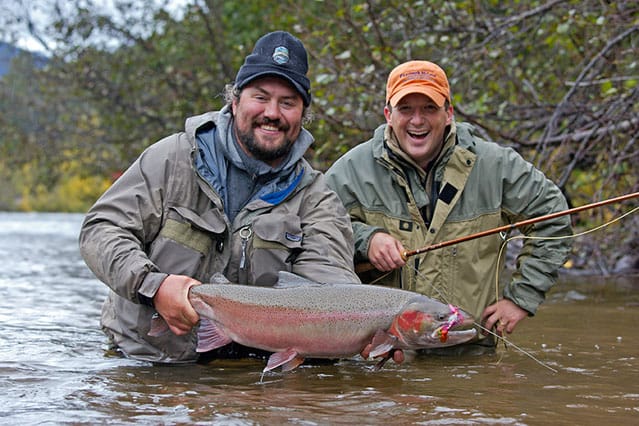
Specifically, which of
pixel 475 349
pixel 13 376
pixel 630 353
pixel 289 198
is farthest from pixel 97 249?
pixel 630 353

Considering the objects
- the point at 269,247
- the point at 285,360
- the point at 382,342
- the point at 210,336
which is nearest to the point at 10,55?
the point at 269,247

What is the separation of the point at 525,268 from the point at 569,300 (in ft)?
9.88

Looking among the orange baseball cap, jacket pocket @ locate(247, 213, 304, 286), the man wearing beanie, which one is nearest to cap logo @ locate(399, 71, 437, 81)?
the orange baseball cap

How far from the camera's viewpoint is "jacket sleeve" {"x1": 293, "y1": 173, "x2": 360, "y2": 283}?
4547 mm

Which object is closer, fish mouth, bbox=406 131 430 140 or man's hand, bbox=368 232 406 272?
man's hand, bbox=368 232 406 272

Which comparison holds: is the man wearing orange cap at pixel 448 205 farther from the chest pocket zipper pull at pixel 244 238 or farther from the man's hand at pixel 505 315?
the chest pocket zipper pull at pixel 244 238

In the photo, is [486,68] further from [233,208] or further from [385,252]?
[233,208]

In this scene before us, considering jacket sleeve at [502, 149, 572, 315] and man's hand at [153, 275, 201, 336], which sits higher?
jacket sleeve at [502, 149, 572, 315]

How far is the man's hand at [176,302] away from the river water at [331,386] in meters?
0.30

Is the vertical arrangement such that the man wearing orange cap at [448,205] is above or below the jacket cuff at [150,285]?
above

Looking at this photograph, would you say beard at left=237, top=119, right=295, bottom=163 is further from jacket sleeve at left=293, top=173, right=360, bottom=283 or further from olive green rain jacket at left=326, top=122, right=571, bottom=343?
olive green rain jacket at left=326, top=122, right=571, bottom=343

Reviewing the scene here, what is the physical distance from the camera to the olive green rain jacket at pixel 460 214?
509 cm

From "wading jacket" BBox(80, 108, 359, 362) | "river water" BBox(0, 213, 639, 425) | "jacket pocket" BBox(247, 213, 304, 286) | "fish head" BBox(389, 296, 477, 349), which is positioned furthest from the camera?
"jacket pocket" BBox(247, 213, 304, 286)

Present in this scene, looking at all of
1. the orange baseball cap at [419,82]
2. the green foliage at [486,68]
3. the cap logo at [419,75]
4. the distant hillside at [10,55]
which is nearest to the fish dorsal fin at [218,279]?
the orange baseball cap at [419,82]
